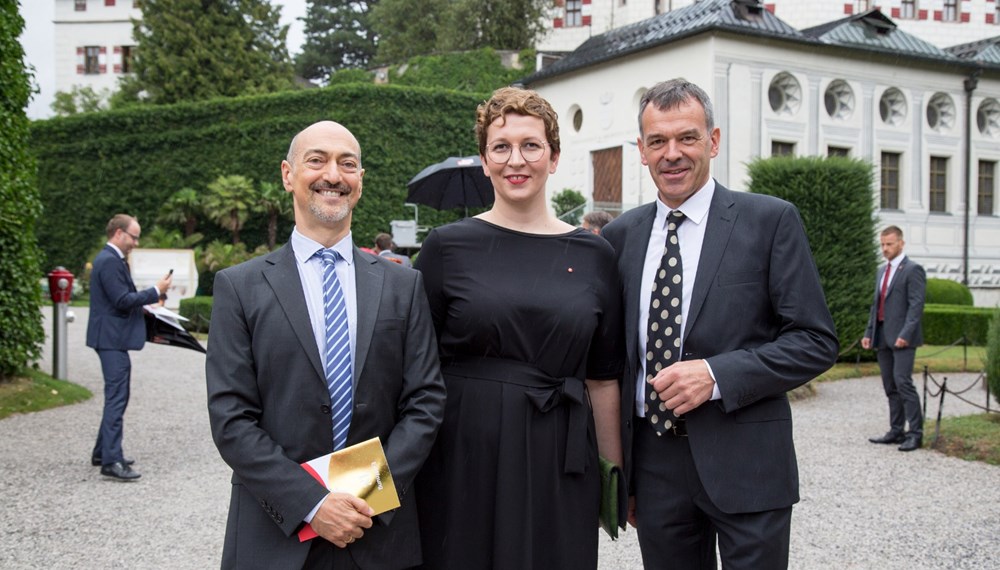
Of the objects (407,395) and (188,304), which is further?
(188,304)

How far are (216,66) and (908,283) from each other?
1317 inches

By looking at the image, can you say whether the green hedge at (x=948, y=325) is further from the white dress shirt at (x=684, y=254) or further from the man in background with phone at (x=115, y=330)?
the white dress shirt at (x=684, y=254)

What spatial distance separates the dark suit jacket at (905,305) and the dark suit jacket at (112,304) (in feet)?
23.2

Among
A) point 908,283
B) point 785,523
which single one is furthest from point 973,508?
point 785,523

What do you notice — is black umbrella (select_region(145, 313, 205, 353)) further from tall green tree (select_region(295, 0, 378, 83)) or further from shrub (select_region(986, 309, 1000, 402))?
tall green tree (select_region(295, 0, 378, 83))

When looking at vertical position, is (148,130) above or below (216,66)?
below

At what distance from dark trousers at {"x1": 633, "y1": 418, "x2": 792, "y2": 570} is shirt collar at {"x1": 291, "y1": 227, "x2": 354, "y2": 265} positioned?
1125 millimetres

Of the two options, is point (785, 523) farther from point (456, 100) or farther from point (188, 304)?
point (456, 100)

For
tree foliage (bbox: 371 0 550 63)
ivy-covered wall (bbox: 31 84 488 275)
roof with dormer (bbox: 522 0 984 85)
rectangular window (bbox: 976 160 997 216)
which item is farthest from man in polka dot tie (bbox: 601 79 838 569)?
Result: tree foliage (bbox: 371 0 550 63)

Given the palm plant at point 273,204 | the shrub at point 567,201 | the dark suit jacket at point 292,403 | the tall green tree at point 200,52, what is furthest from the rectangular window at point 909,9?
the dark suit jacket at point 292,403

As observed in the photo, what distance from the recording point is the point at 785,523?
2762 millimetres

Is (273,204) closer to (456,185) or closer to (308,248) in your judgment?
(456,185)

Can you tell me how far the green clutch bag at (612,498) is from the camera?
9.53ft

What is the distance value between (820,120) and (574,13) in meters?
18.8
